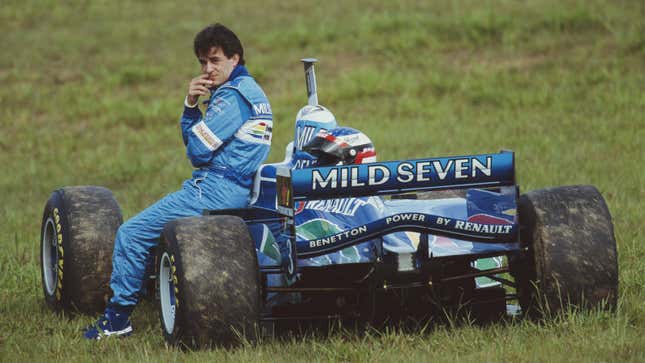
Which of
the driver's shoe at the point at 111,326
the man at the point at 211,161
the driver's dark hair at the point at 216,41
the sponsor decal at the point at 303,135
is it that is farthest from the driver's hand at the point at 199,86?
the driver's shoe at the point at 111,326

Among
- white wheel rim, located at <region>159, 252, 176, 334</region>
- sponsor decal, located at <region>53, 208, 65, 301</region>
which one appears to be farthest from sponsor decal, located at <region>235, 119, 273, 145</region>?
sponsor decal, located at <region>53, 208, 65, 301</region>

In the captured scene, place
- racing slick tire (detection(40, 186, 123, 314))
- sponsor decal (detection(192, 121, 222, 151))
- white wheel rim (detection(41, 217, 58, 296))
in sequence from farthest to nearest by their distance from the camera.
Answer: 1. white wheel rim (detection(41, 217, 58, 296))
2. racing slick tire (detection(40, 186, 123, 314))
3. sponsor decal (detection(192, 121, 222, 151))

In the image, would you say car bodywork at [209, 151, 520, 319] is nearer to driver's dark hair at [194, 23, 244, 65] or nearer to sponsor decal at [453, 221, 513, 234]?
sponsor decal at [453, 221, 513, 234]

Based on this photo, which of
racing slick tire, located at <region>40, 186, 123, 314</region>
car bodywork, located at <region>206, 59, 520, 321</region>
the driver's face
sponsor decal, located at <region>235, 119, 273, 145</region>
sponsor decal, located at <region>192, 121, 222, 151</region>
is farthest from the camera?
racing slick tire, located at <region>40, 186, 123, 314</region>

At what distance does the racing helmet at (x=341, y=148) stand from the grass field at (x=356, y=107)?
1.11 meters

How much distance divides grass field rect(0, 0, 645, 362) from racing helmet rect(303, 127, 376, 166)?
3.63 feet

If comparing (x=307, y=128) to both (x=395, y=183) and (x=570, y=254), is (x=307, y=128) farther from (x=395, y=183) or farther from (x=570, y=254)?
(x=570, y=254)

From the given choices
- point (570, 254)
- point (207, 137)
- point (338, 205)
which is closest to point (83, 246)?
point (207, 137)

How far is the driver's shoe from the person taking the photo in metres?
7.29

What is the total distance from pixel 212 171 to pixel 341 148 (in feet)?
2.75

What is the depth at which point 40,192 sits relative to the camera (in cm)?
1570

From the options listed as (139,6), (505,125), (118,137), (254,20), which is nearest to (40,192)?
(118,137)

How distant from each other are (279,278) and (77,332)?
145 centimetres

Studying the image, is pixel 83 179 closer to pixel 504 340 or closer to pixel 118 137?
pixel 118 137
